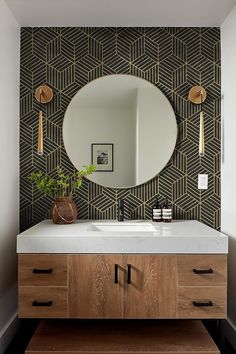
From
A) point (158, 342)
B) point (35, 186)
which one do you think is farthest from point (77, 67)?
point (158, 342)

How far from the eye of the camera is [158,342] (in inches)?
98.3

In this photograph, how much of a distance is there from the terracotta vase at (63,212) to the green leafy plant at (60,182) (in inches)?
5.1

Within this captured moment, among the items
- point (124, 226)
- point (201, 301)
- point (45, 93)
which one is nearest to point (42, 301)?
point (124, 226)

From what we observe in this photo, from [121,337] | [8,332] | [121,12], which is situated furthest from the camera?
[121,12]

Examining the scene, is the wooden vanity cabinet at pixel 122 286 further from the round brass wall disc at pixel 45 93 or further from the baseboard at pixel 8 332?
the round brass wall disc at pixel 45 93

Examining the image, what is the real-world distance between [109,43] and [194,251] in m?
1.75

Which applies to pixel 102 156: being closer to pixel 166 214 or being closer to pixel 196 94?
pixel 166 214

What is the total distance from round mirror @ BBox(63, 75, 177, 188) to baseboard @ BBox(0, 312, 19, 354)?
1188 millimetres

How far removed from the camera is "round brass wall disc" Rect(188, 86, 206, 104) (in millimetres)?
3148

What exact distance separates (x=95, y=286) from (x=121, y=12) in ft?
6.14

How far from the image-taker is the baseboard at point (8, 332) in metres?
2.63

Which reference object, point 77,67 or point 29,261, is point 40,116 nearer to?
point 77,67

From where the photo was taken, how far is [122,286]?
2.43 m

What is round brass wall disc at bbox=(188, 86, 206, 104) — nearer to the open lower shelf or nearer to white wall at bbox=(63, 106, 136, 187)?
white wall at bbox=(63, 106, 136, 187)
